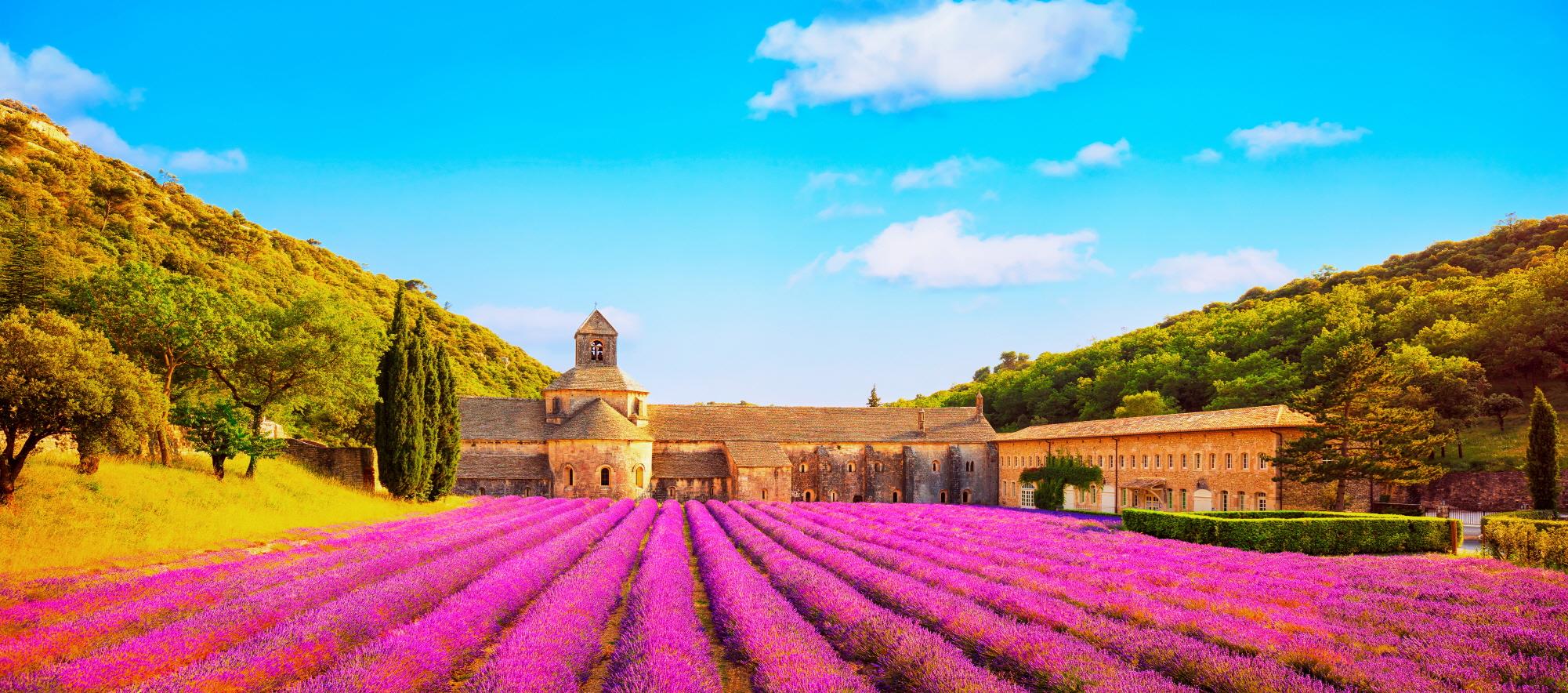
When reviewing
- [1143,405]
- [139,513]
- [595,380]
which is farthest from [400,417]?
[1143,405]

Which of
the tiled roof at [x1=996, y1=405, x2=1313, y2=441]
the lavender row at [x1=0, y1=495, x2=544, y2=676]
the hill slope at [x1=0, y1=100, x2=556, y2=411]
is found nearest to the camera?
the lavender row at [x1=0, y1=495, x2=544, y2=676]

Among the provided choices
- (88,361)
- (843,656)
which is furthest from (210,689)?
(88,361)

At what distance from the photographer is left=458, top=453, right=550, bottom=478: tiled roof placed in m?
45.9

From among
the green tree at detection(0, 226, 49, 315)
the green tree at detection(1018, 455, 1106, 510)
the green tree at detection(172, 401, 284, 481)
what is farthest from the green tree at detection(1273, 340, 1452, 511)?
the green tree at detection(0, 226, 49, 315)

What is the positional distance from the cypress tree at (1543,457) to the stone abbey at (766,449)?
9.25 m

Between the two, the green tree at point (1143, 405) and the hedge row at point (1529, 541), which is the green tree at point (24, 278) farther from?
the green tree at point (1143, 405)

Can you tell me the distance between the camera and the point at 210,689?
659 centimetres

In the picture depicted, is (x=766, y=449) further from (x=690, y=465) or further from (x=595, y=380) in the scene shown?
(x=595, y=380)

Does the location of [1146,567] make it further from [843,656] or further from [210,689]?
[210,689]

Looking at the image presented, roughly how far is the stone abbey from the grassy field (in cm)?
1899

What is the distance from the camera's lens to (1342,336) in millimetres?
57688

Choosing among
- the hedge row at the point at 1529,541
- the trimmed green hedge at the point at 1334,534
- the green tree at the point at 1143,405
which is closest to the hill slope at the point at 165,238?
the trimmed green hedge at the point at 1334,534

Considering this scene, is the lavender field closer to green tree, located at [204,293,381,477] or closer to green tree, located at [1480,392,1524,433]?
green tree, located at [204,293,381,477]

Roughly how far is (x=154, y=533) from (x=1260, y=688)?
20236 millimetres
